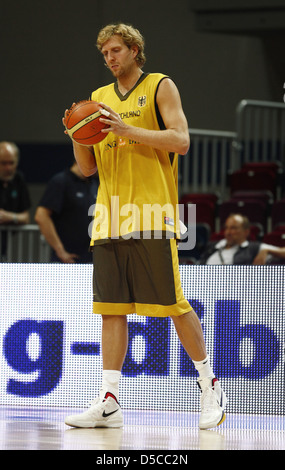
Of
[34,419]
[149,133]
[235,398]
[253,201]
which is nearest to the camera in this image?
[149,133]

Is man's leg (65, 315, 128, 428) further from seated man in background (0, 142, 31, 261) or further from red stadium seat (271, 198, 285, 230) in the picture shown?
red stadium seat (271, 198, 285, 230)

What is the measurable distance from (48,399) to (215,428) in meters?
1.22

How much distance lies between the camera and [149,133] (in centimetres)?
360

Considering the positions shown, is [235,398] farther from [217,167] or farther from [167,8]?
[167,8]

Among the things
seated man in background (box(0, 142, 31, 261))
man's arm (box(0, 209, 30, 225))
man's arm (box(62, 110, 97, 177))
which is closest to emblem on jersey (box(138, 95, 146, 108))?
man's arm (box(62, 110, 97, 177))

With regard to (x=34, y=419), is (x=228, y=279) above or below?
above

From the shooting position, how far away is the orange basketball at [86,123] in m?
3.58

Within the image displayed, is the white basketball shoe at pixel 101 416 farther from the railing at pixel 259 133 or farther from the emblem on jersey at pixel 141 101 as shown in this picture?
the railing at pixel 259 133

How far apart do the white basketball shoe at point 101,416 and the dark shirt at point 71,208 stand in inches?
113

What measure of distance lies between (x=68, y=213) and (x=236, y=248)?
1.68 metres

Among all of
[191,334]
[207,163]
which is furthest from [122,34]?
[207,163]

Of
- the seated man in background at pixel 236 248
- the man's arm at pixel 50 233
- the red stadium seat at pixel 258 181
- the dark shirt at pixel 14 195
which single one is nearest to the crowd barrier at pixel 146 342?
the man's arm at pixel 50 233

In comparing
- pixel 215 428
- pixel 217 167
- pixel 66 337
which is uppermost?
pixel 217 167

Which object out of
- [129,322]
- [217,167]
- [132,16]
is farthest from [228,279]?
[132,16]
